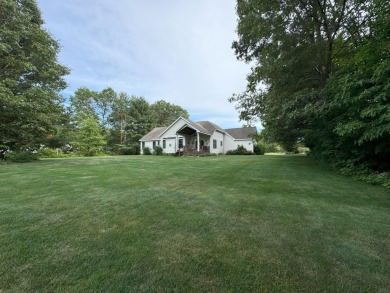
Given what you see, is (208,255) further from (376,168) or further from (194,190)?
(376,168)

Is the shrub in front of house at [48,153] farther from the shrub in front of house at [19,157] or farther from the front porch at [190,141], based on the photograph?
the front porch at [190,141]

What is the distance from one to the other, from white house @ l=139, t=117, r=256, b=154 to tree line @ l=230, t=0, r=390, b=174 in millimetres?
13286

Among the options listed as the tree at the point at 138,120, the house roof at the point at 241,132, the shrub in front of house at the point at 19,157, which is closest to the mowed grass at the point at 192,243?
the shrub in front of house at the point at 19,157

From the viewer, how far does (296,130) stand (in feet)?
43.2

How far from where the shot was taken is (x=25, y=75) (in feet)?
44.1

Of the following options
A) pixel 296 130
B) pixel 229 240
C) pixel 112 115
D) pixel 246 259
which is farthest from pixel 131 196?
pixel 112 115

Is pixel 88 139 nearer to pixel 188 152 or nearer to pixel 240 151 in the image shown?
pixel 188 152

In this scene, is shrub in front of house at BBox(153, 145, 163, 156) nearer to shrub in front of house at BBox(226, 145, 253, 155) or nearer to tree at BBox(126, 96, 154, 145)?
tree at BBox(126, 96, 154, 145)

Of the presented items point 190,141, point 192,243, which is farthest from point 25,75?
point 190,141

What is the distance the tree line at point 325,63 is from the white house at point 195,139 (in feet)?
43.6

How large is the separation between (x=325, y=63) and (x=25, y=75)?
1791 centimetres

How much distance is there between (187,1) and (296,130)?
32.9 feet

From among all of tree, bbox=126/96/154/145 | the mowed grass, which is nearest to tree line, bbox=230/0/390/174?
the mowed grass

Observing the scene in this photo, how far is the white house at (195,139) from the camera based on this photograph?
24.5 meters
